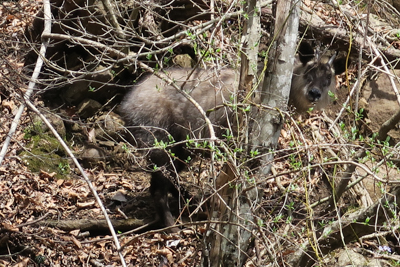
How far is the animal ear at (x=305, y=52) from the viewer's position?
5957 millimetres

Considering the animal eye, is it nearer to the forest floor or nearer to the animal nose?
the animal nose

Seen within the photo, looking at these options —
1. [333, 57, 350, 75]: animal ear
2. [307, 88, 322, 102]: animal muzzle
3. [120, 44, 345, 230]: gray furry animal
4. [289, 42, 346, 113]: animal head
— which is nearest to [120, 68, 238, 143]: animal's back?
[120, 44, 345, 230]: gray furry animal

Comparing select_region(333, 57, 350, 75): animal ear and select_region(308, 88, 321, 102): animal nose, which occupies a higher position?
select_region(333, 57, 350, 75): animal ear

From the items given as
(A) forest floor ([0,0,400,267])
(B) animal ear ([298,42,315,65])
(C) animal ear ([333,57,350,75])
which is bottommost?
(A) forest floor ([0,0,400,267])

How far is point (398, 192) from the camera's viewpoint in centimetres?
425

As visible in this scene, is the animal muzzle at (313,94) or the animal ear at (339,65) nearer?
the animal muzzle at (313,94)

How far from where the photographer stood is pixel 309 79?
603cm

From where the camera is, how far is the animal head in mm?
5973

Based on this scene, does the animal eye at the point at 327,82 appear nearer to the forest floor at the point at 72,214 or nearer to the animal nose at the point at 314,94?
the animal nose at the point at 314,94

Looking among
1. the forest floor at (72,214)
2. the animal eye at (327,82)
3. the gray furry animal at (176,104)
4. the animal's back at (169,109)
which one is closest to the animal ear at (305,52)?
the gray furry animal at (176,104)

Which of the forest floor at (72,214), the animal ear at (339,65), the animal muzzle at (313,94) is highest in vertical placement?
the animal ear at (339,65)

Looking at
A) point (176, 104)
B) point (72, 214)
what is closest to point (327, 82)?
point (176, 104)

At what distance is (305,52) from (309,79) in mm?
311

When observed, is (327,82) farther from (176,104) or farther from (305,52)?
(176,104)
